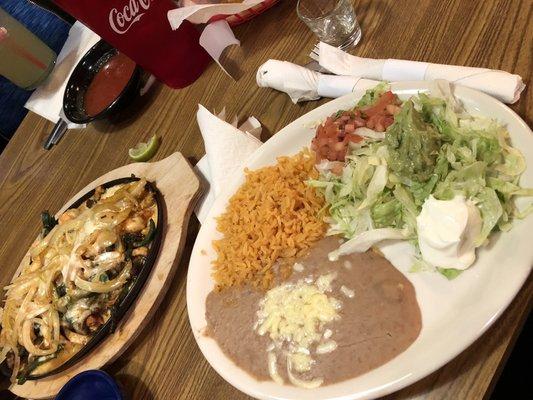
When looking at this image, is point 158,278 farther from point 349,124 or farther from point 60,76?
point 60,76

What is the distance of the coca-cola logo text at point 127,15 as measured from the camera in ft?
6.82

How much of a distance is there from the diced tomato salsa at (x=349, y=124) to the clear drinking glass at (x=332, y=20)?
1.54ft

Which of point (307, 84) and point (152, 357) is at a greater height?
point (307, 84)

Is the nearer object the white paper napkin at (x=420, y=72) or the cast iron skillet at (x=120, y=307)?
the white paper napkin at (x=420, y=72)

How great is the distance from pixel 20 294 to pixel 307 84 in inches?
59.5

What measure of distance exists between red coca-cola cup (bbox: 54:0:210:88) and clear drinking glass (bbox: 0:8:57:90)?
3.68ft

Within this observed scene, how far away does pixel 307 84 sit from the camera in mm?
2010

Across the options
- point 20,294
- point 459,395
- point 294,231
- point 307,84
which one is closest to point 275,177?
point 294,231

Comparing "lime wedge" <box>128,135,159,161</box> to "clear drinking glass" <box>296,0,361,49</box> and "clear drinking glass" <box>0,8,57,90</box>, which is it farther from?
"clear drinking glass" <box>0,8,57,90</box>

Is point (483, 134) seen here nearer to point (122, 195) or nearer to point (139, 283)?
point (139, 283)

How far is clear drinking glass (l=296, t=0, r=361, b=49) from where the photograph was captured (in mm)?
2070

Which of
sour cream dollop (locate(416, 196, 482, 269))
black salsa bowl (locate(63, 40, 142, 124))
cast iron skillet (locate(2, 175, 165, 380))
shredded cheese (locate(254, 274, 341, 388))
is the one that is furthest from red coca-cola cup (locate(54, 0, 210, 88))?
sour cream dollop (locate(416, 196, 482, 269))

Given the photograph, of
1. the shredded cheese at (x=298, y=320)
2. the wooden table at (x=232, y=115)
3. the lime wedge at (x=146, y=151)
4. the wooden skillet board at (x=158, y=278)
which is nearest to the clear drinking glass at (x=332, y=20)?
the wooden table at (x=232, y=115)

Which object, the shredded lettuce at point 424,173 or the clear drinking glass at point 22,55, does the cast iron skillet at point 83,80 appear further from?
the shredded lettuce at point 424,173
